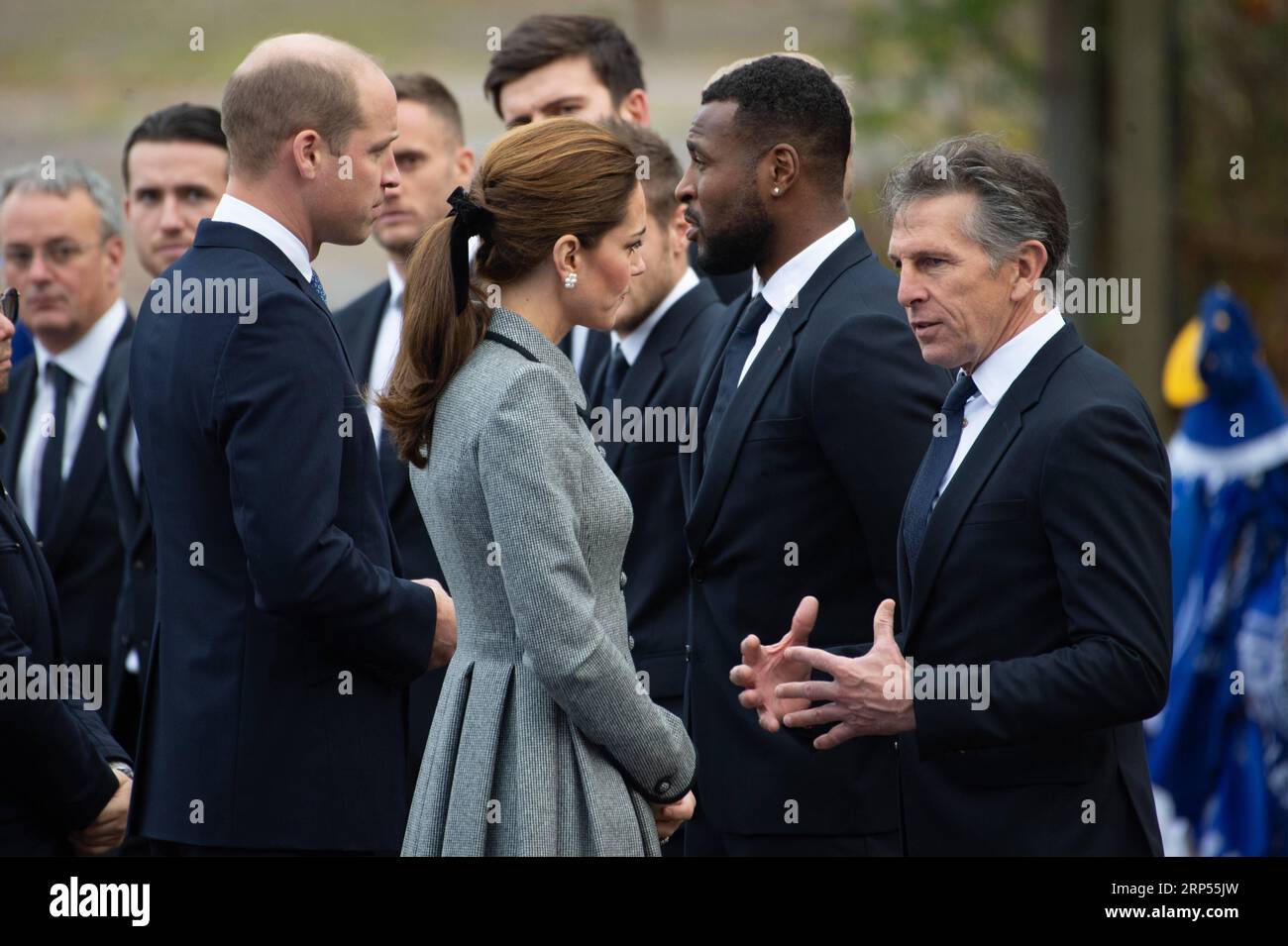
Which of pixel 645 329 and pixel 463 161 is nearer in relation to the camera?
pixel 645 329

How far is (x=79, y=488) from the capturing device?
4.52m

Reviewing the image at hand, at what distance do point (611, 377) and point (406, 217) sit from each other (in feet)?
3.24

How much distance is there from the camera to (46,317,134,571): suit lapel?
4.50m

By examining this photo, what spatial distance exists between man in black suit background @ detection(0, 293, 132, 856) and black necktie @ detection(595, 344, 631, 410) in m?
1.43

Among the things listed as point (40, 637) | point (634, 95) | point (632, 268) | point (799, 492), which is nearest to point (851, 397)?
point (799, 492)

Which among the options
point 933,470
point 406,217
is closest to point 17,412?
point 406,217

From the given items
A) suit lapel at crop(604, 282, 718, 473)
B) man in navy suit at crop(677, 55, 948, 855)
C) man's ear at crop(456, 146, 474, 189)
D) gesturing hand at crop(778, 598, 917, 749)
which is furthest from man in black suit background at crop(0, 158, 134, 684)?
gesturing hand at crop(778, 598, 917, 749)

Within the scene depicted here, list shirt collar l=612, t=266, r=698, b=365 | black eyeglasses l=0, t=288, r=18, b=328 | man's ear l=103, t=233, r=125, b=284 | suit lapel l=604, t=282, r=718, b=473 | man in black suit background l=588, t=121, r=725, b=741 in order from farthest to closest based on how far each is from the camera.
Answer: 1. man's ear l=103, t=233, r=125, b=284
2. shirt collar l=612, t=266, r=698, b=365
3. suit lapel l=604, t=282, r=718, b=473
4. man in black suit background l=588, t=121, r=725, b=741
5. black eyeglasses l=0, t=288, r=18, b=328

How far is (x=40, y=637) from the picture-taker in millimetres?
3152

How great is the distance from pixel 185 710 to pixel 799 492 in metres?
1.21

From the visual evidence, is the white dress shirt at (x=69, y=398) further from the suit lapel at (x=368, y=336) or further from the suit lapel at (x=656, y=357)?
the suit lapel at (x=656, y=357)

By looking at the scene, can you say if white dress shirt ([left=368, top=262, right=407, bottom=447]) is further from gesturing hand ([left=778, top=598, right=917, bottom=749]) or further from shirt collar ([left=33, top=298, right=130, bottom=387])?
gesturing hand ([left=778, top=598, right=917, bottom=749])

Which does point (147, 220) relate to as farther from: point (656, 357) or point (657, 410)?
point (657, 410)

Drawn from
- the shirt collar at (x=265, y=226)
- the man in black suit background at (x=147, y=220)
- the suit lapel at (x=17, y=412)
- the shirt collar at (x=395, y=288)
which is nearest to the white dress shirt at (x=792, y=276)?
the shirt collar at (x=265, y=226)
